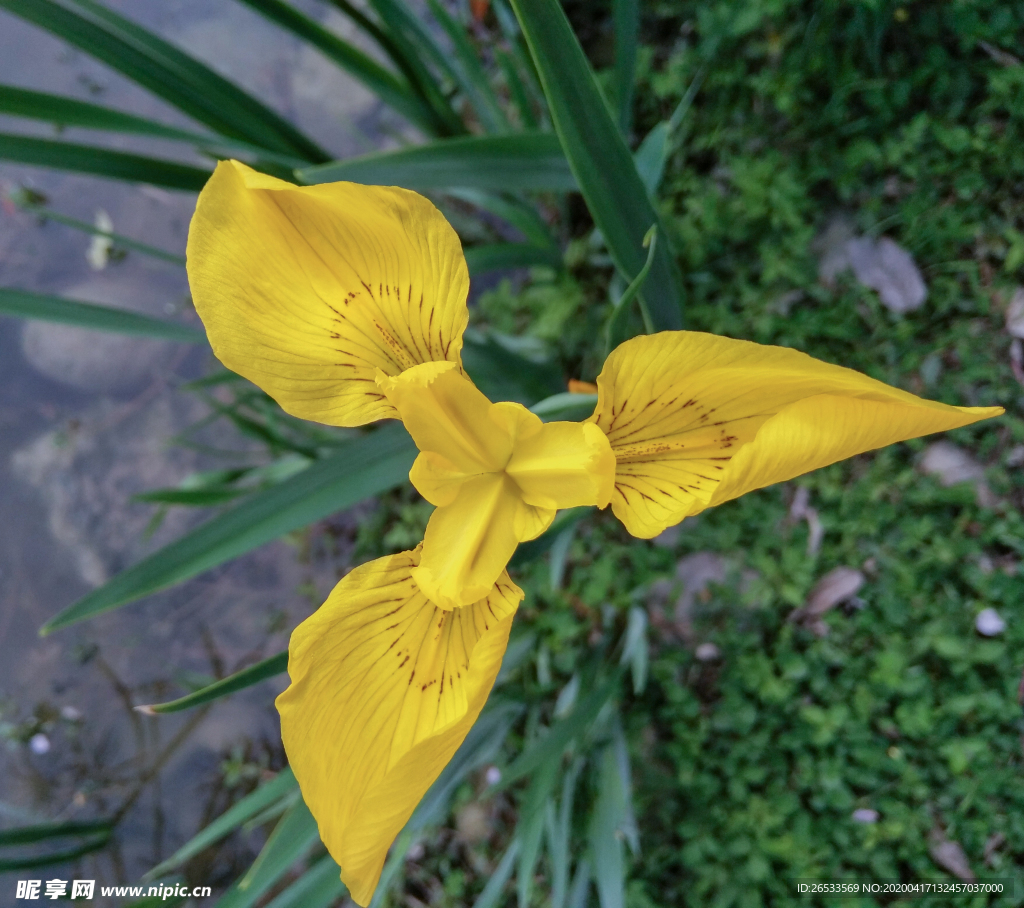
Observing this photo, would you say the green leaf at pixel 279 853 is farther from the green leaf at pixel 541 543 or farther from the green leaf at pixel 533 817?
the green leaf at pixel 541 543

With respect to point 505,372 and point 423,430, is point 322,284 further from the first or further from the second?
point 505,372

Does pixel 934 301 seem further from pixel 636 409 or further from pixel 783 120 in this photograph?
pixel 636 409

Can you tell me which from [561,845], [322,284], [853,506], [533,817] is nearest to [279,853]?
[533,817]

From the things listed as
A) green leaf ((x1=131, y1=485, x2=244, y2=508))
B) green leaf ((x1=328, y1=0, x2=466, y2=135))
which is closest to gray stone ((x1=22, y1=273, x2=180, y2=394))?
green leaf ((x1=131, y1=485, x2=244, y2=508))

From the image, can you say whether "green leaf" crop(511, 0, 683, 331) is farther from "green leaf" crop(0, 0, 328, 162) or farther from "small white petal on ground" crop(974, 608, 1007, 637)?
"small white petal on ground" crop(974, 608, 1007, 637)

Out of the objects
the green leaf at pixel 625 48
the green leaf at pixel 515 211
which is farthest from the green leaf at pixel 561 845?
the green leaf at pixel 625 48
